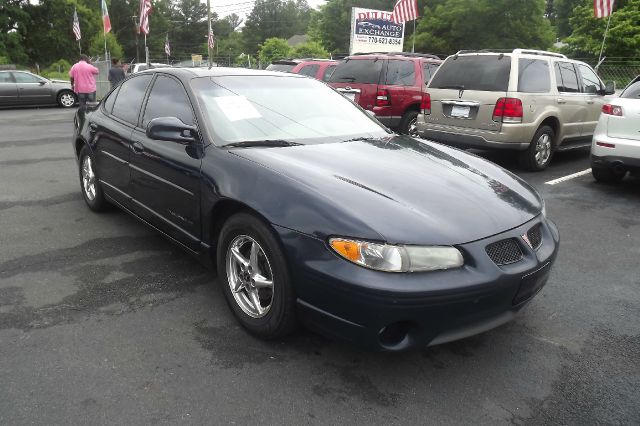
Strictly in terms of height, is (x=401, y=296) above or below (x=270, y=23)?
below

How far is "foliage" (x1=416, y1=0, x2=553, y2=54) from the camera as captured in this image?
37500 millimetres

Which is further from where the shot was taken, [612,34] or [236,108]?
[612,34]

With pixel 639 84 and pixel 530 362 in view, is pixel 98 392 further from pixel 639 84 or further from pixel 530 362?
pixel 639 84

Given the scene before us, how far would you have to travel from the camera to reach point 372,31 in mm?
20969

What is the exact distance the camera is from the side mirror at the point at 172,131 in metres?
3.24

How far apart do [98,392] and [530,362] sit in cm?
220

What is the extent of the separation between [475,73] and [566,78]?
1.62 meters

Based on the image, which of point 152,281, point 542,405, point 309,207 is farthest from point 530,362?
point 152,281

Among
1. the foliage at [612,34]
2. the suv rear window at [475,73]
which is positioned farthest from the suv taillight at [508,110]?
the foliage at [612,34]

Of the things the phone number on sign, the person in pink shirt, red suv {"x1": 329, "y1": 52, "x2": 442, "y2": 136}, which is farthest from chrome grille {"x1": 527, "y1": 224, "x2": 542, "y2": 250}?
the phone number on sign

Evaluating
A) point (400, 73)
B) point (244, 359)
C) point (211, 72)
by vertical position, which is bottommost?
point (244, 359)

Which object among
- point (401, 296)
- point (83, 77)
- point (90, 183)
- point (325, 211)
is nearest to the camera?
point (401, 296)

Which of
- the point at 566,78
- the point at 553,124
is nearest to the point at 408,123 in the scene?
the point at 553,124

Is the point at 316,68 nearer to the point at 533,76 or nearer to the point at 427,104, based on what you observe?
the point at 427,104
